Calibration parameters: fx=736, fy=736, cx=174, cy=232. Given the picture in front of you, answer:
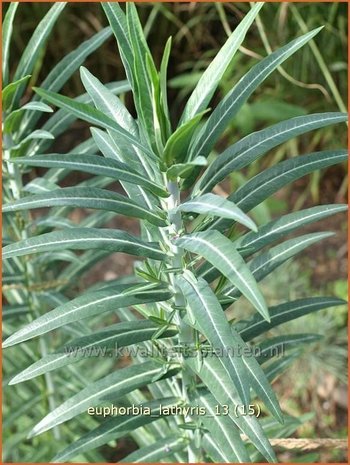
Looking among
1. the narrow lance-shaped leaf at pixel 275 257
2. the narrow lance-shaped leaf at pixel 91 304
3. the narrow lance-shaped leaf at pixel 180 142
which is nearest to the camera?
the narrow lance-shaped leaf at pixel 180 142

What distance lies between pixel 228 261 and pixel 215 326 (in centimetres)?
11

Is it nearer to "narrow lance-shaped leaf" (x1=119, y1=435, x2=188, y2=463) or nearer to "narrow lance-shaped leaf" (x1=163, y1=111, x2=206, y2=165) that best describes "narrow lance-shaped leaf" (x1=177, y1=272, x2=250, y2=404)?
"narrow lance-shaped leaf" (x1=163, y1=111, x2=206, y2=165)

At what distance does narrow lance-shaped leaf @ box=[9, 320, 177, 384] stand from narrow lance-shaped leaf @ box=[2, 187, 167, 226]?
0.20m

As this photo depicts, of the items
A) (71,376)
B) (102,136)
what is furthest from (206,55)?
(102,136)

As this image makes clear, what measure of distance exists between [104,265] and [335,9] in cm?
143

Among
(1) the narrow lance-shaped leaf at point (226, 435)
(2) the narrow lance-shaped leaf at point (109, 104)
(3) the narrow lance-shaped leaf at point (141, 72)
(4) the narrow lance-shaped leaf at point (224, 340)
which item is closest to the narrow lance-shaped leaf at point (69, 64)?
(2) the narrow lance-shaped leaf at point (109, 104)

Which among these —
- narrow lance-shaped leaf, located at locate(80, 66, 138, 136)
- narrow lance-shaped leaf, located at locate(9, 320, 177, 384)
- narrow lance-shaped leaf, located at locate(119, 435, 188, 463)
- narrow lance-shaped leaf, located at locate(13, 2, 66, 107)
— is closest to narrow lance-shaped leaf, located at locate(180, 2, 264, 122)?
narrow lance-shaped leaf, located at locate(80, 66, 138, 136)

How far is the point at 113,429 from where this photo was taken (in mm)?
1244

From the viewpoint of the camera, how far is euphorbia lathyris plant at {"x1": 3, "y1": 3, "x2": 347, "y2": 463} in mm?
956

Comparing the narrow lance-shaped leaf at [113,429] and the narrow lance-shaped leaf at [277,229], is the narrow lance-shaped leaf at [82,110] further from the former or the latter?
the narrow lance-shaped leaf at [113,429]

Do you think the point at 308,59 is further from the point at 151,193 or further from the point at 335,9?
the point at 151,193

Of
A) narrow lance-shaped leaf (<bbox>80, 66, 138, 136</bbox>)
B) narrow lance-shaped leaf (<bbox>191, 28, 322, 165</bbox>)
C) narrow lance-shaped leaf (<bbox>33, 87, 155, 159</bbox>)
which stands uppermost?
narrow lance-shaped leaf (<bbox>80, 66, 138, 136</bbox>)

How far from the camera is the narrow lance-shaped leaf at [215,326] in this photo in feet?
3.08

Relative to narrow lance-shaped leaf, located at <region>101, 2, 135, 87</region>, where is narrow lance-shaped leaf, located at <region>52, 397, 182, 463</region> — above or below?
below
